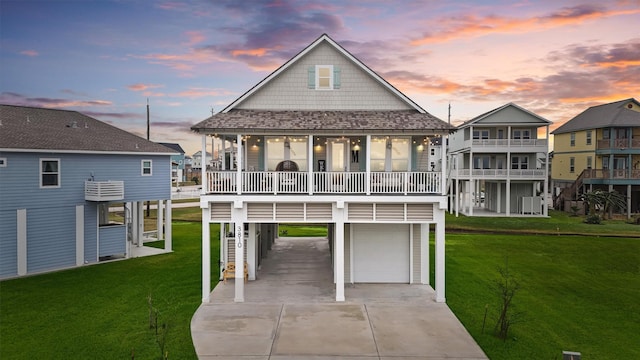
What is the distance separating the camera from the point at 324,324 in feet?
39.7

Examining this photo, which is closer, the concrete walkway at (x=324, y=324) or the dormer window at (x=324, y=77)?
the concrete walkway at (x=324, y=324)

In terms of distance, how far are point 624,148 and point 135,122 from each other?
5238 centimetres

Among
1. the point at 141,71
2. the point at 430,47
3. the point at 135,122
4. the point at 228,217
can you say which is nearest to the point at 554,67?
the point at 430,47

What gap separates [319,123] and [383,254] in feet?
21.1

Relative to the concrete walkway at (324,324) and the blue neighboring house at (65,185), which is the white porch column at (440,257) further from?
the blue neighboring house at (65,185)

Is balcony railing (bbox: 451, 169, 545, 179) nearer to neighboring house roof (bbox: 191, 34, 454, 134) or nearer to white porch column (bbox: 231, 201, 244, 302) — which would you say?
neighboring house roof (bbox: 191, 34, 454, 134)

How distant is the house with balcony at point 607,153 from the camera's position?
37875mm

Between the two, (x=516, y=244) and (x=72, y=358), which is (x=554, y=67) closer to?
(x=516, y=244)

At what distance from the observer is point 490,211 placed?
4081 cm

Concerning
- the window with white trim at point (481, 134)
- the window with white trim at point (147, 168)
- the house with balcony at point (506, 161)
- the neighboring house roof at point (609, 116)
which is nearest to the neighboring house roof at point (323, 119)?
the window with white trim at point (147, 168)

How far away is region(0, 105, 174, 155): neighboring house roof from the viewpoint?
1838 centimetres

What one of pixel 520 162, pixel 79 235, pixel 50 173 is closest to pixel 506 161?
pixel 520 162

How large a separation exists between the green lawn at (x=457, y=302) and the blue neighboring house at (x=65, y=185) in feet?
3.91

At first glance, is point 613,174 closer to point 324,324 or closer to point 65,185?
point 324,324
